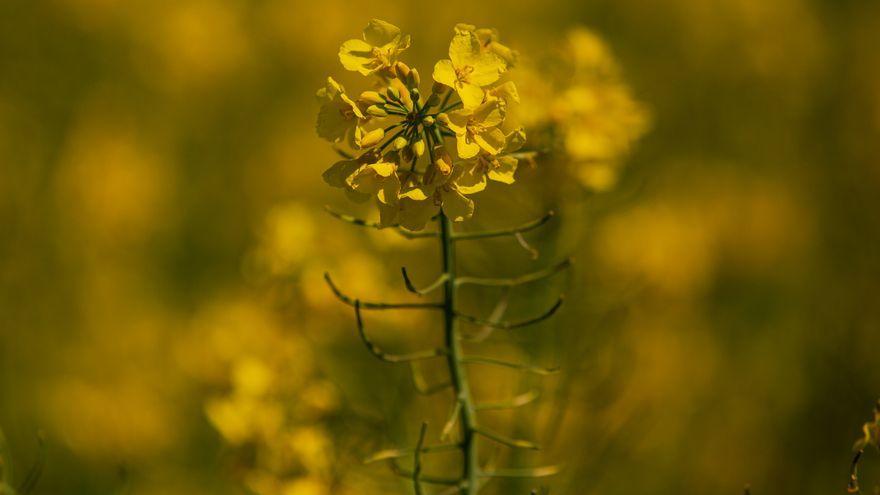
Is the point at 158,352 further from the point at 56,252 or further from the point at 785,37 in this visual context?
the point at 785,37

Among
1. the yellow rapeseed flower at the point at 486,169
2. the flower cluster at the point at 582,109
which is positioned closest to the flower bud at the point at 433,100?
the yellow rapeseed flower at the point at 486,169

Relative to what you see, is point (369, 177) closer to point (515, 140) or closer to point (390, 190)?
point (390, 190)

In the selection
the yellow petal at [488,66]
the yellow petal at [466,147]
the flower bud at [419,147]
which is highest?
the yellow petal at [488,66]

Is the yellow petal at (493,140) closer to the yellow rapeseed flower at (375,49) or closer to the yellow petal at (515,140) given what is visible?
the yellow petal at (515,140)

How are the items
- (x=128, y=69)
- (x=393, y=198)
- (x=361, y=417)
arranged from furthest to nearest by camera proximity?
(x=128, y=69)
(x=361, y=417)
(x=393, y=198)

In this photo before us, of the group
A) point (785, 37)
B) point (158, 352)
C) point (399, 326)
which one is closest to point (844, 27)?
point (785, 37)

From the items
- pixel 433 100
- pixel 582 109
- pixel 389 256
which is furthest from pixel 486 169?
pixel 389 256

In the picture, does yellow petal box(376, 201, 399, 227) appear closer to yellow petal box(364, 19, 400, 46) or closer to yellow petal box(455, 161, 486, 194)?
yellow petal box(455, 161, 486, 194)
